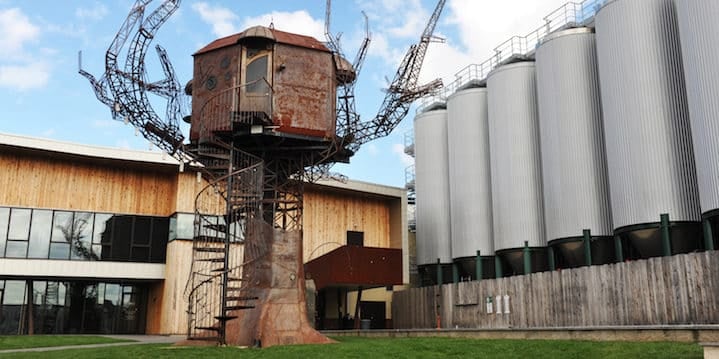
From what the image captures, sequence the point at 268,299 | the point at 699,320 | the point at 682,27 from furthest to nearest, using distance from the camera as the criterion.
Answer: the point at 682,27
the point at 699,320
the point at 268,299

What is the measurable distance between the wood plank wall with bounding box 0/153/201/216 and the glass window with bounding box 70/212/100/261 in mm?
595

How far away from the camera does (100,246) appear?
39.1 meters

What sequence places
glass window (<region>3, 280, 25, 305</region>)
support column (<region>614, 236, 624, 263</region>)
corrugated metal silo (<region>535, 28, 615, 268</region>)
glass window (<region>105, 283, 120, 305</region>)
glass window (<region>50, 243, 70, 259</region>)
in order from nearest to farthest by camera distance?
support column (<region>614, 236, 624, 263</region>)
corrugated metal silo (<region>535, 28, 615, 268</region>)
glass window (<region>3, 280, 25, 305</region>)
glass window (<region>50, 243, 70, 259</region>)
glass window (<region>105, 283, 120, 305</region>)

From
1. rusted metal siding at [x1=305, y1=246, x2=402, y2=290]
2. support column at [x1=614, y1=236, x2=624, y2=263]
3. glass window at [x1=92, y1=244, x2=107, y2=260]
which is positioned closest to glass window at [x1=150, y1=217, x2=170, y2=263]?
glass window at [x1=92, y1=244, x2=107, y2=260]

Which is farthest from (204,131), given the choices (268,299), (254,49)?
(268,299)

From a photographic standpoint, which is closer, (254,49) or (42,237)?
(254,49)

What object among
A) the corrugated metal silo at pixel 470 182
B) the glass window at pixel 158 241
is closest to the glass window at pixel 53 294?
the glass window at pixel 158 241

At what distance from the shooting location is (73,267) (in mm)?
37656

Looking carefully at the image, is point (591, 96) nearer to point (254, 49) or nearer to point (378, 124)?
point (378, 124)

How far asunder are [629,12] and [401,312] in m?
23.1

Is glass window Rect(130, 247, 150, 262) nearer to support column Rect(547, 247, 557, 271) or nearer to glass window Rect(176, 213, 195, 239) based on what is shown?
glass window Rect(176, 213, 195, 239)

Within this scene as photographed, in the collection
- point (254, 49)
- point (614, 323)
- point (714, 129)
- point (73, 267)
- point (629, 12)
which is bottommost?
point (614, 323)

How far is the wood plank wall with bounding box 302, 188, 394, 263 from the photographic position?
44562 millimetres

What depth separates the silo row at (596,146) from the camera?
26.8 metres
